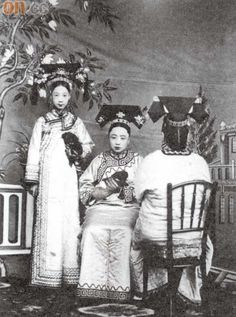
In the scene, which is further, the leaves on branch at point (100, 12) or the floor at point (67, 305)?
the leaves on branch at point (100, 12)

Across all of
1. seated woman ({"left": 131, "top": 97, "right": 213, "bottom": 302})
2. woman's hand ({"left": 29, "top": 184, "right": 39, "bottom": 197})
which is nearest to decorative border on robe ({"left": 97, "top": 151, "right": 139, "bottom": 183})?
seated woman ({"left": 131, "top": 97, "right": 213, "bottom": 302})

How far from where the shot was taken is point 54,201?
374 centimetres

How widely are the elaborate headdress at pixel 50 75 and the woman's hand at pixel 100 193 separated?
0.78 metres

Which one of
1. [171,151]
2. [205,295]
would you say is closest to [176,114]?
[171,151]

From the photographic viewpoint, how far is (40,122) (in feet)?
12.4

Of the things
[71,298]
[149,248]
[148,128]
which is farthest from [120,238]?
[148,128]

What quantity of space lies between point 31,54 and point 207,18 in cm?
132

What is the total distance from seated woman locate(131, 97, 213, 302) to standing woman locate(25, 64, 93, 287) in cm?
46

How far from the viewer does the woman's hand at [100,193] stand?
3.73 meters

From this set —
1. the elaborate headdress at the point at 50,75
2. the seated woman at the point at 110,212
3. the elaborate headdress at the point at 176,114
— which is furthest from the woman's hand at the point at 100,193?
the elaborate headdress at the point at 50,75

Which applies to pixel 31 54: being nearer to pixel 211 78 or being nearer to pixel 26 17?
pixel 26 17

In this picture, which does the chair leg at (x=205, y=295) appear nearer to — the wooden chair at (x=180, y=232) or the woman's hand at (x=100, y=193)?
the wooden chair at (x=180, y=232)

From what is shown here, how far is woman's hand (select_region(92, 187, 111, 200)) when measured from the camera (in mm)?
3730

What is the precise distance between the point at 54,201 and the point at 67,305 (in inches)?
28.3
